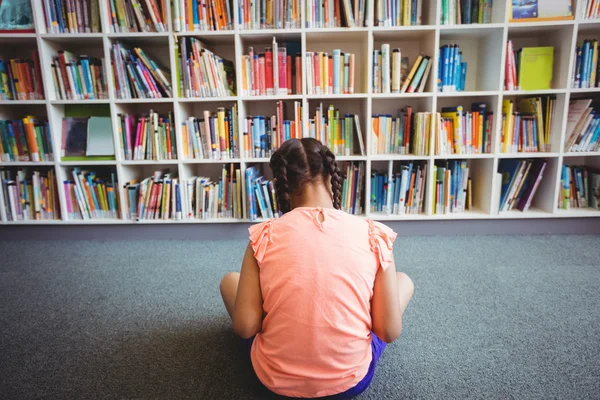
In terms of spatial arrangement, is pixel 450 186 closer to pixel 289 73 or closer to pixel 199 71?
pixel 289 73

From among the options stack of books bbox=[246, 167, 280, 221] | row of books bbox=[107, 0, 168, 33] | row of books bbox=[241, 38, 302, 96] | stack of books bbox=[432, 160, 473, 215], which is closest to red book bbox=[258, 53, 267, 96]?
row of books bbox=[241, 38, 302, 96]

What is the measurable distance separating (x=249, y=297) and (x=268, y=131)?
1.87m

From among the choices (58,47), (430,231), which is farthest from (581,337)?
(58,47)

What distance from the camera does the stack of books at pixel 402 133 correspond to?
8.83ft

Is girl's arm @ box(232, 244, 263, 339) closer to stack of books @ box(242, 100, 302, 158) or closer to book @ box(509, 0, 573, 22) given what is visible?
stack of books @ box(242, 100, 302, 158)

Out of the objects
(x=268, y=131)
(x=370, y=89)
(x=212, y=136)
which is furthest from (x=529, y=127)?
(x=212, y=136)

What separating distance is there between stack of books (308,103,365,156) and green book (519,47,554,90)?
3.89ft

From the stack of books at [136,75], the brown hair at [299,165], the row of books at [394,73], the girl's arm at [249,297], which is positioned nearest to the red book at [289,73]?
the row of books at [394,73]

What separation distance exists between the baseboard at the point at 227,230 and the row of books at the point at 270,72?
1.01 m

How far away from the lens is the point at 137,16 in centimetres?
260

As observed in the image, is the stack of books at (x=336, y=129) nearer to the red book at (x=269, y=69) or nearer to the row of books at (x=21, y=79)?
the red book at (x=269, y=69)

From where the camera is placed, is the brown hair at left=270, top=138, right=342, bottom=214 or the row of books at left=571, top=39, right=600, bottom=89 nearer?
the brown hair at left=270, top=138, right=342, bottom=214

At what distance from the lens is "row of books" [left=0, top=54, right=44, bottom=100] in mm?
2697

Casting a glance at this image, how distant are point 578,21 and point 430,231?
167cm
